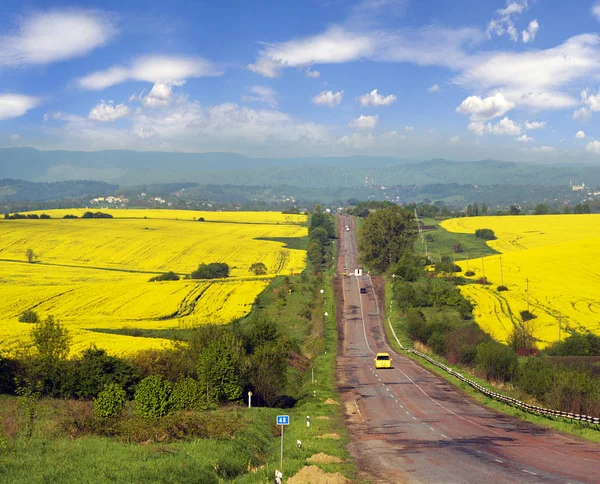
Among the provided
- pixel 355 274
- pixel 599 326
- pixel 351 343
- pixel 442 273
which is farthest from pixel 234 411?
pixel 355 274

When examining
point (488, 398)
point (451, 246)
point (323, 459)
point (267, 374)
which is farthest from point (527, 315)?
point (451, 246)

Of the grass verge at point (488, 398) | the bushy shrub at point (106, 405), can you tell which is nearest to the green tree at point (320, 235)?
the grass verge at point (488, 398)

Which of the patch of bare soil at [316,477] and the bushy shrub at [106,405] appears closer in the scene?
the patch of bare soil at [316,477]

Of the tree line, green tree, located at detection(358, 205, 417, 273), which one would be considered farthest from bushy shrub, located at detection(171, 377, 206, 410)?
green tree, located at detection(358, 205, 417, 273)

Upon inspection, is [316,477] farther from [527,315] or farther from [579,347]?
[527,315]

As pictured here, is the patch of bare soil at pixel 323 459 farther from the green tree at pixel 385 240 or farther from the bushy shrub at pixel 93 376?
the green tree at pixel 385 240

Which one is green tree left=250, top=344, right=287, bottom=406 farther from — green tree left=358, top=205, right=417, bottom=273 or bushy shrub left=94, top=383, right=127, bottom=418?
green tree left=358, top=205, right=417, bottom=273

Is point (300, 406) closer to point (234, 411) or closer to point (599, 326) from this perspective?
point (234, 411)
